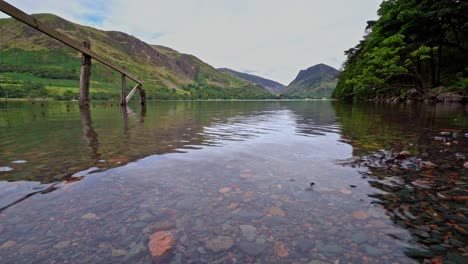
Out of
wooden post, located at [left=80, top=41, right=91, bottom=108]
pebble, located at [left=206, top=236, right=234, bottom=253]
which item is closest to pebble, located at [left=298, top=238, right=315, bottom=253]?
pebble, located at [left=206, top=236, right=234, bottom=253]

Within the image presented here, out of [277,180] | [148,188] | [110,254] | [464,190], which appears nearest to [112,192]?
[148,188]

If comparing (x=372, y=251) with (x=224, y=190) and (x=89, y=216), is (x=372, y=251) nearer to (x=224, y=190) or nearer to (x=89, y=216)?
(x=224, y=190)

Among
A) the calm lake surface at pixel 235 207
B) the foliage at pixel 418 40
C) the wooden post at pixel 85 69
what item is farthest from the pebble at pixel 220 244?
the foliage at pixel 418 40

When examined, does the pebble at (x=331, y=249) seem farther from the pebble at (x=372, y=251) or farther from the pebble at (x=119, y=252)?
the pebble at (x=119, y=252)

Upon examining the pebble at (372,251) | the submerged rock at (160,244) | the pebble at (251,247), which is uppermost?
the pebble at (372,251)

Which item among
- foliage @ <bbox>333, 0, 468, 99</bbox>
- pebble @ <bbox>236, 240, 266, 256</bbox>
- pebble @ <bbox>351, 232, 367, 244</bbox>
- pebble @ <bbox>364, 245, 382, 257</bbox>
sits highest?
foliage @ <bbox>333, 0, 468, 99</bbox>

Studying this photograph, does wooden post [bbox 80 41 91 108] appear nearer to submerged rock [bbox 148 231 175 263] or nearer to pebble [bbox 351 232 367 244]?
submerged rock [bbox 148 231 175 263]

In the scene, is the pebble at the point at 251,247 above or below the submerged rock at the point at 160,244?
below

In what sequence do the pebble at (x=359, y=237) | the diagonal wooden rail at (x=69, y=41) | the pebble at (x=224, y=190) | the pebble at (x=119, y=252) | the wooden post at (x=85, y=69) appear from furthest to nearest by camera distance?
the wooden post at (x=85, y=69) < the diagonal wooden rail at (x=69, y=41) < the pebble at (x=224, y=190) < the pebble at (x=359, y=237) < the pebble at (x=119, y=252)

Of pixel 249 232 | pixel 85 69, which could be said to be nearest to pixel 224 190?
pixel 249 232

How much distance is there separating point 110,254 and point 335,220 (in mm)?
3027

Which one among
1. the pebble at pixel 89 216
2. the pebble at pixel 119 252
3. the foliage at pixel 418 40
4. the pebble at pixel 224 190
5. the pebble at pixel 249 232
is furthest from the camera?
the foliage at pixel 418 40

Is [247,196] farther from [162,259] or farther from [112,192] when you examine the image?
[112,192]

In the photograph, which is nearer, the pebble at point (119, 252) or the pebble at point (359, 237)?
the pebble at point (119, 252)
